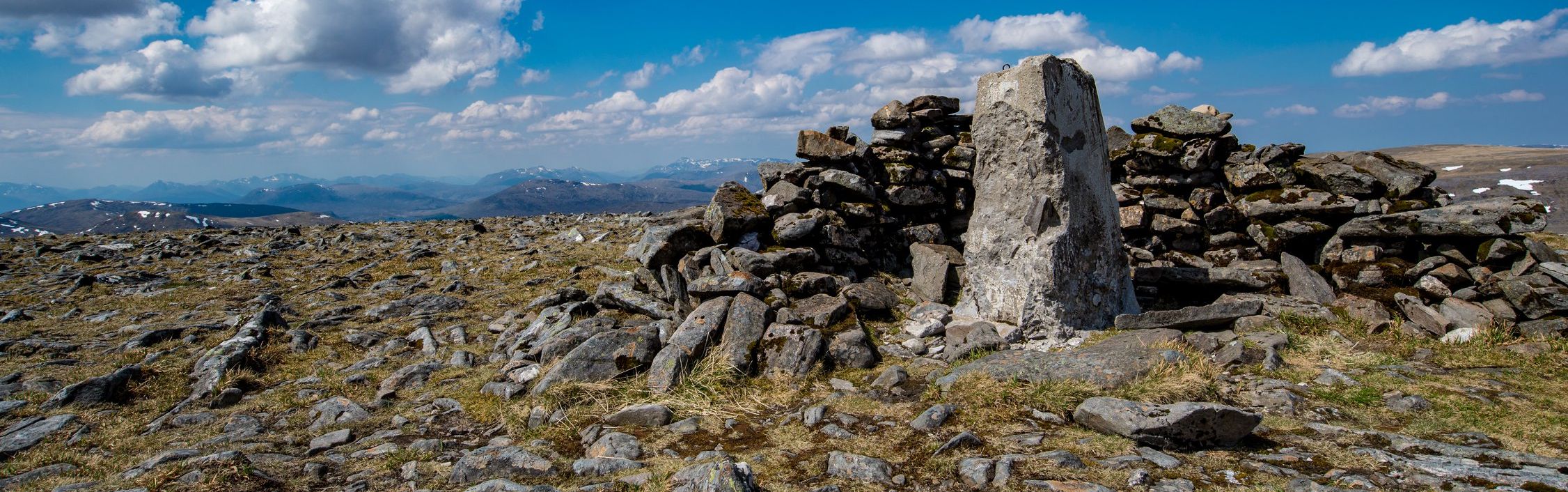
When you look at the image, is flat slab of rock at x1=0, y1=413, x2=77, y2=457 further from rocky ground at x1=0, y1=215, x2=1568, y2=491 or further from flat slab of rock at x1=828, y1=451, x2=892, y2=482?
flat slab of rock at x1=828, y1=451, x2=892, y2=482

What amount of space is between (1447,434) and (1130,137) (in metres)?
12.5

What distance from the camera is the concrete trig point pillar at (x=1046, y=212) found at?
12.2m

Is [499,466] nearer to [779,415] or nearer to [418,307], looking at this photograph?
[779,415]

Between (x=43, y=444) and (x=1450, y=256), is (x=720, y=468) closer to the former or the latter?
(x=43, y=444)

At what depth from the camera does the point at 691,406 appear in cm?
956

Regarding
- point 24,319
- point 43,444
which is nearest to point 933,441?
point 43,444

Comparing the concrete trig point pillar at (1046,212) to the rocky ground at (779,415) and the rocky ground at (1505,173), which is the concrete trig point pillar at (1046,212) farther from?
the rocky ground at (1505,173)

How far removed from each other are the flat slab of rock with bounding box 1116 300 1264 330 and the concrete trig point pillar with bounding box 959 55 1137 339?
0.50 m

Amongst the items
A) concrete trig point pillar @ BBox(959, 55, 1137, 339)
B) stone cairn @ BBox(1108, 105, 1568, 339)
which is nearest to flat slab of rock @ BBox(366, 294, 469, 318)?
concrete trig point pillar @ BBox(959, 55, 1137, 339)

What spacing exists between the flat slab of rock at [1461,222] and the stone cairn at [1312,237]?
0.08ft

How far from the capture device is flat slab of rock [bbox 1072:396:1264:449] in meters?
7.16

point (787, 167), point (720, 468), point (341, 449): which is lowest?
point (341, 449)

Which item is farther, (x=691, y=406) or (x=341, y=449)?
(x=691, y=406)

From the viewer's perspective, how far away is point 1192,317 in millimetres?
12312
